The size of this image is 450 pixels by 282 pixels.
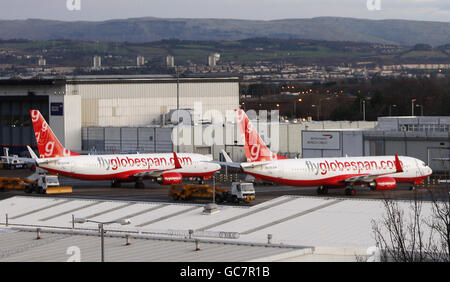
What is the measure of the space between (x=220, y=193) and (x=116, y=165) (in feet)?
64.1

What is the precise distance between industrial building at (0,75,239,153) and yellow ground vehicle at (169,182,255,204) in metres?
49.5

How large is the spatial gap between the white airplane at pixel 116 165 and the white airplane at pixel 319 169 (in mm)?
13870

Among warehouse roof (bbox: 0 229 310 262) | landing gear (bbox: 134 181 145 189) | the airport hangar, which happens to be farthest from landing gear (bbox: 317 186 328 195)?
warehouse roof (bbox: 0 229 310 262)

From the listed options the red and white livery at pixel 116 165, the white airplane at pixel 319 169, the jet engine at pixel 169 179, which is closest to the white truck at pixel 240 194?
the white airplane at pixel 319 169

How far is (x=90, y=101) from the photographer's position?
143 metres

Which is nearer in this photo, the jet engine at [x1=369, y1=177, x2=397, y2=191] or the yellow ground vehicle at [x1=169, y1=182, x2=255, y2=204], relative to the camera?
the yellow ground vehicle at [x1=169, y1=182, x2=255, y2=204]

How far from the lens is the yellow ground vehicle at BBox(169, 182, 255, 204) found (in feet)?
287

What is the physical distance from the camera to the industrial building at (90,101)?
14012 cm

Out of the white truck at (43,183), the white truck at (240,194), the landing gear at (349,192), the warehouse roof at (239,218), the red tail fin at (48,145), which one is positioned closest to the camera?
the warehouse roof at (239,218)

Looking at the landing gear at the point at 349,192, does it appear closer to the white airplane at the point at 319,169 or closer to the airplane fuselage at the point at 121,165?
the white airplane at the point at 319,169

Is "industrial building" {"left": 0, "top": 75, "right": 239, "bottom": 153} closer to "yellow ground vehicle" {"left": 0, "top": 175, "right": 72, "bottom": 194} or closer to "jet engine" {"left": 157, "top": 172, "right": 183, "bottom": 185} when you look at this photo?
"yellow ground vehicle" {"left": 0, "top": 175, "right": 72, "bottom": 194}

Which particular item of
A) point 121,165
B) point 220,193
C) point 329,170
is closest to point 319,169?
point 329,170

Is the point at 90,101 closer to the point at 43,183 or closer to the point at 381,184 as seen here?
the point at 43,183

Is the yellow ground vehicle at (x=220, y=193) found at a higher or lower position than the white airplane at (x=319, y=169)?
lower
